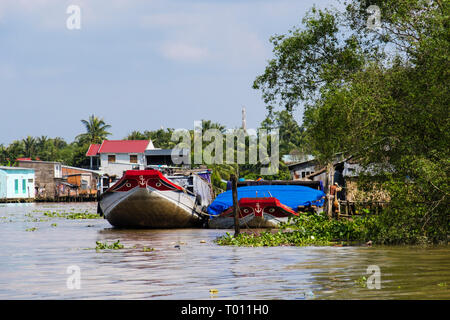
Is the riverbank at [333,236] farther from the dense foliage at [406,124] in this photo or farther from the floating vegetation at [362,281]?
the floating vegetation at [362,281]

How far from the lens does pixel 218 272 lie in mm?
14000

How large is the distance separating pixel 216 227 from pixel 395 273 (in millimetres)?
16857

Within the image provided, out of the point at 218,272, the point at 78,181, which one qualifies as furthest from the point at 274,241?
the point at 78,181

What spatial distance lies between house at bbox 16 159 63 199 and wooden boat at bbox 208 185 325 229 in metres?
54.7

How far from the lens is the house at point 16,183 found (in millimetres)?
72000

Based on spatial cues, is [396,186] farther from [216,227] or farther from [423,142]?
[216,227]

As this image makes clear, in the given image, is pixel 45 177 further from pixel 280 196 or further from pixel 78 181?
pixel 280 196

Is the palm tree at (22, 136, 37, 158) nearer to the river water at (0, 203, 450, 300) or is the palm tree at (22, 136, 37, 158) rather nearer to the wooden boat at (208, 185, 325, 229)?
the wooden boat at (208, 185, 325, 229)

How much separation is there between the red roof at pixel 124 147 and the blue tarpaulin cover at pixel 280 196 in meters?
54.5

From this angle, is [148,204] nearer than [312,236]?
No

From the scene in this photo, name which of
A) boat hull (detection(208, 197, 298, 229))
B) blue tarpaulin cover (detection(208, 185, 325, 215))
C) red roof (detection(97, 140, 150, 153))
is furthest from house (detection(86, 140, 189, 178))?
boat hull (detection(208, 197, 298, 229))

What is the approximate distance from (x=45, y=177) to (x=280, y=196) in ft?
188

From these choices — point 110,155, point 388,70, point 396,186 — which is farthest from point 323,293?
point 110,155

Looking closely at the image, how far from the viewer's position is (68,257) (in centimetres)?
1766
